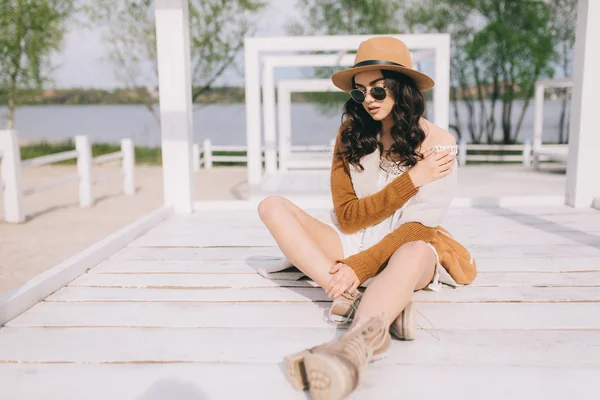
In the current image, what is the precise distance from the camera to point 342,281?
1980mm

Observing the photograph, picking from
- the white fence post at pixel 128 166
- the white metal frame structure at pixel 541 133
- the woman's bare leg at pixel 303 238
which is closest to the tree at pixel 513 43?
the white metal frame structure at pixel 541 133

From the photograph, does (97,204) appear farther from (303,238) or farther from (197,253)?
(303,238)

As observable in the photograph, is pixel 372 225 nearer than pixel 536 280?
Yes

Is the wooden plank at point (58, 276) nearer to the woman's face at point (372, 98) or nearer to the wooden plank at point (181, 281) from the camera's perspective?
the wooden plank at point (181, 281)

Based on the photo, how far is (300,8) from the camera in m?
19.0

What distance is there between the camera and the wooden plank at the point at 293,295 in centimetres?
225

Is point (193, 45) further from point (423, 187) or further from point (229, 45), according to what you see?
point (423, 187)

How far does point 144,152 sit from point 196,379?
18.9 meters

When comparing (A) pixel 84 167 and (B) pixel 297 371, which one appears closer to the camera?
(B) pixel 297 371

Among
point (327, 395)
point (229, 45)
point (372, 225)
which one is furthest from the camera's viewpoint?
point (229, 45)

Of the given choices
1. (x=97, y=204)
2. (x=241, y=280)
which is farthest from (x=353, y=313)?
(x=97, y=204)

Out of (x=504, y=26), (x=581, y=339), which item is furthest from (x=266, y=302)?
(x=504, y=26)

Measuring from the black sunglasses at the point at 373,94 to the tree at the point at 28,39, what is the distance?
14.9 meters

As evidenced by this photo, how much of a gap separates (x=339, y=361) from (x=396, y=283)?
18.9 inches
